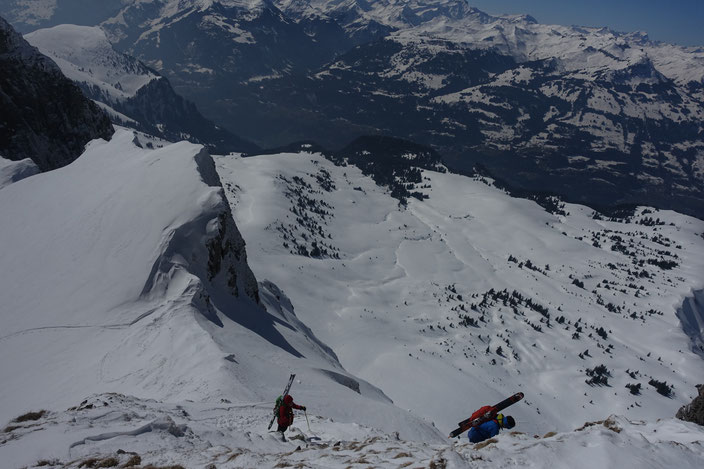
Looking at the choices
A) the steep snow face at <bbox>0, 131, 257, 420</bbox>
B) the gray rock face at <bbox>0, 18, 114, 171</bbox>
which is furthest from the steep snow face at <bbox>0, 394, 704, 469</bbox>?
the gray rock face at <bbox>0, 18, 114, 171</bbox>

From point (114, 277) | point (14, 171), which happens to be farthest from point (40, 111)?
point (114, 277)

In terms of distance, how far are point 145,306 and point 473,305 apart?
94149mm

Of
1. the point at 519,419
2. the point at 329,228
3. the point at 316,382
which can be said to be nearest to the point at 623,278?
the point at 329,228

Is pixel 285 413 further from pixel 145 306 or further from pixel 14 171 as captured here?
pixel 14 171

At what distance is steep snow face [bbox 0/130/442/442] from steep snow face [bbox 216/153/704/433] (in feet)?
104

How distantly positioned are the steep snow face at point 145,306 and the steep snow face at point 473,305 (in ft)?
104

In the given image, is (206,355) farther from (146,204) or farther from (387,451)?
(146,204)

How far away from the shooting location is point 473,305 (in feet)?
355

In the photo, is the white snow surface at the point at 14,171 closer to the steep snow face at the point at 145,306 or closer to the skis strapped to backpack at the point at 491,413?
the steep snow face at the point at 145,306

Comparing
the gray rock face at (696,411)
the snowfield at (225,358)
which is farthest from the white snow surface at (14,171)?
the gray rock face at (696,411)

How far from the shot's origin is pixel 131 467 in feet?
35.2

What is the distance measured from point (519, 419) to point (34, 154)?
3174 inches

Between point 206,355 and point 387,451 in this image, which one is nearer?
point 387,451

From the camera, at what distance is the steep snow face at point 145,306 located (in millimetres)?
21031
